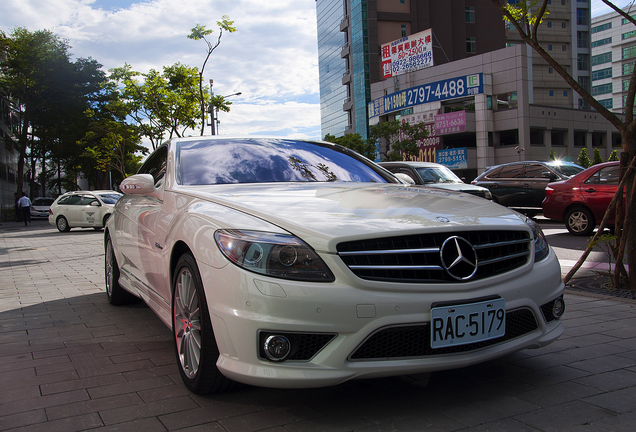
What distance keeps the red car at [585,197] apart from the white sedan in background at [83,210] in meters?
15.7

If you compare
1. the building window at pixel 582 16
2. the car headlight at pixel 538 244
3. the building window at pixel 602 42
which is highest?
the building window at pixel 602 42

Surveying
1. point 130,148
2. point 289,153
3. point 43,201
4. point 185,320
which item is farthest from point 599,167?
point 130,148

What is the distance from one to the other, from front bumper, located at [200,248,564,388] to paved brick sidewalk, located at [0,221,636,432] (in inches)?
10.5

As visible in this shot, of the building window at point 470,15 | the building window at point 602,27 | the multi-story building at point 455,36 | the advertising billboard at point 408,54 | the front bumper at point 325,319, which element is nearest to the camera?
the front bumper at point 325,319

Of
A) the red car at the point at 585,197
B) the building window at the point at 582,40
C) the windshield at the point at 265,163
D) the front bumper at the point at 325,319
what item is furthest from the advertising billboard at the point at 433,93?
the front bumper at the point at 325,319

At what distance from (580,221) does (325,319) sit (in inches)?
384

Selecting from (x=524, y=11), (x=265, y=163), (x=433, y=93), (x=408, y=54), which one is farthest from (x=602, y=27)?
(x=265, y=163)

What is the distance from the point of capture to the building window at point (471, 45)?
244 ft

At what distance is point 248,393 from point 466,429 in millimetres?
1139

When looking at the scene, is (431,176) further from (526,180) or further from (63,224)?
(63,224)

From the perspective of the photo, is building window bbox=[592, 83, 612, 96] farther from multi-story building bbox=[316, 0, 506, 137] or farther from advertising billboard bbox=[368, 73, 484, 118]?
advertising billboard bbox=[368, 73, 484, 118]

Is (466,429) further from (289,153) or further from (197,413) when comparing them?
(289,153)

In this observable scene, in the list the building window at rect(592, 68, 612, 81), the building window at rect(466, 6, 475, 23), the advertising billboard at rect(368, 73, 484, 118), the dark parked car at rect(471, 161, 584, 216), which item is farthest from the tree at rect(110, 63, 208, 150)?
the building window at rect(592, 68, 612, 81)

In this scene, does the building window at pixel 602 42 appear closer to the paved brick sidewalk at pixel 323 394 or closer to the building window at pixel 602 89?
the building window at pixel 602 89
